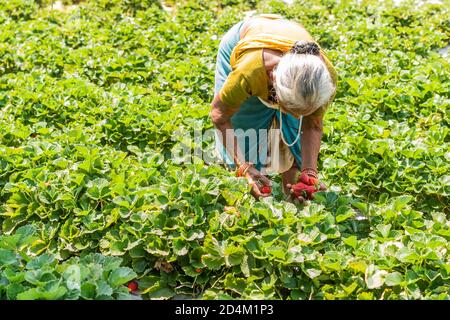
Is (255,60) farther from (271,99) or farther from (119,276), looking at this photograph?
(119,276)

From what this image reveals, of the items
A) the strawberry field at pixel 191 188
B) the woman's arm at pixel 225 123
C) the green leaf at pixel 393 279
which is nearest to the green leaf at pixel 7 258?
the strawberry field at pixel 191 188

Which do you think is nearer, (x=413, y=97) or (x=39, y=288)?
(x=39, y=288)

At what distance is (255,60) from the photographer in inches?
122

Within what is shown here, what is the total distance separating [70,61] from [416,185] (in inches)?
141

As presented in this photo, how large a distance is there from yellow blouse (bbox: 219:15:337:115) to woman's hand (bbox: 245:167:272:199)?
1.27ft

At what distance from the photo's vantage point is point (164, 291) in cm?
322

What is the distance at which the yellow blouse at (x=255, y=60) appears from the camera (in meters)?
3.10

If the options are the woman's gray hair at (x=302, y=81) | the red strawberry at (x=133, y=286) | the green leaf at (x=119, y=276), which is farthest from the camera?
the red strawberry at (x=133, y=286)

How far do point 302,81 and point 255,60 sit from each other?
34cm

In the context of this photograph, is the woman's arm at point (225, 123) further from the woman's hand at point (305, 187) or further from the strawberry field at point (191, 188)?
the woman's hand at point (305, 187)

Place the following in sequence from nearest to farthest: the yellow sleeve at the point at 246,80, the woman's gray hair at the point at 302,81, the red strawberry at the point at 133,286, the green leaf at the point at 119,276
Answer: the green leaf at the point at 119,276
the woman's gray hair at the point at 302,81
the yellow sleeve at the point at 246,80
the red strawberry at the point at 133,286
